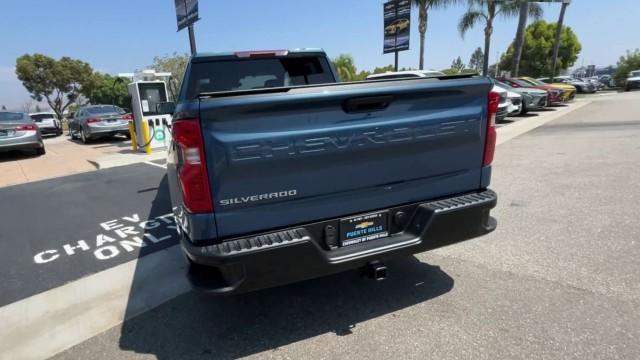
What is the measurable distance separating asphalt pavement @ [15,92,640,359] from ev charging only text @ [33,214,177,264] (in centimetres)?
164

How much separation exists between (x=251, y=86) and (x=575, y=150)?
772 centimetres

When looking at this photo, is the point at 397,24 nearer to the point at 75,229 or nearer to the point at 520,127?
the point at 520,127

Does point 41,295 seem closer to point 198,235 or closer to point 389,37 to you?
point 198,235

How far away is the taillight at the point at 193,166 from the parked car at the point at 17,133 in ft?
42.1

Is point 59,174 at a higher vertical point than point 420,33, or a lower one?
lower

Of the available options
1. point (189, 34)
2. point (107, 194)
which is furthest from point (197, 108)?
point (189, 34)

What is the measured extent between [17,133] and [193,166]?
43.1 ft

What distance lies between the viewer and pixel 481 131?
2.92 meters

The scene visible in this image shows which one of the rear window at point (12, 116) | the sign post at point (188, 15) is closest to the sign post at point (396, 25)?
the sign post at point (188, 15)

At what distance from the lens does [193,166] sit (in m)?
2.28

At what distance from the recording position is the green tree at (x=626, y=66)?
45.4 m

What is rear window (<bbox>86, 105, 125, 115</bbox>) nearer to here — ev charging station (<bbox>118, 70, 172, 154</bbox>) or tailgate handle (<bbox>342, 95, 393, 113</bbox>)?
ev charging station (<bbox>118, 70, 172, 154</bbox>)

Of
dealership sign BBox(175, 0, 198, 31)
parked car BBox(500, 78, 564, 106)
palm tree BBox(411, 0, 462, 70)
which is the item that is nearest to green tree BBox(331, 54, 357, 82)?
palm tree BBox(411, 0, 462, 70)

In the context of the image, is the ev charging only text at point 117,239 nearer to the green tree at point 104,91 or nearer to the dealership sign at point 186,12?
the dealership sign at point 186,12
